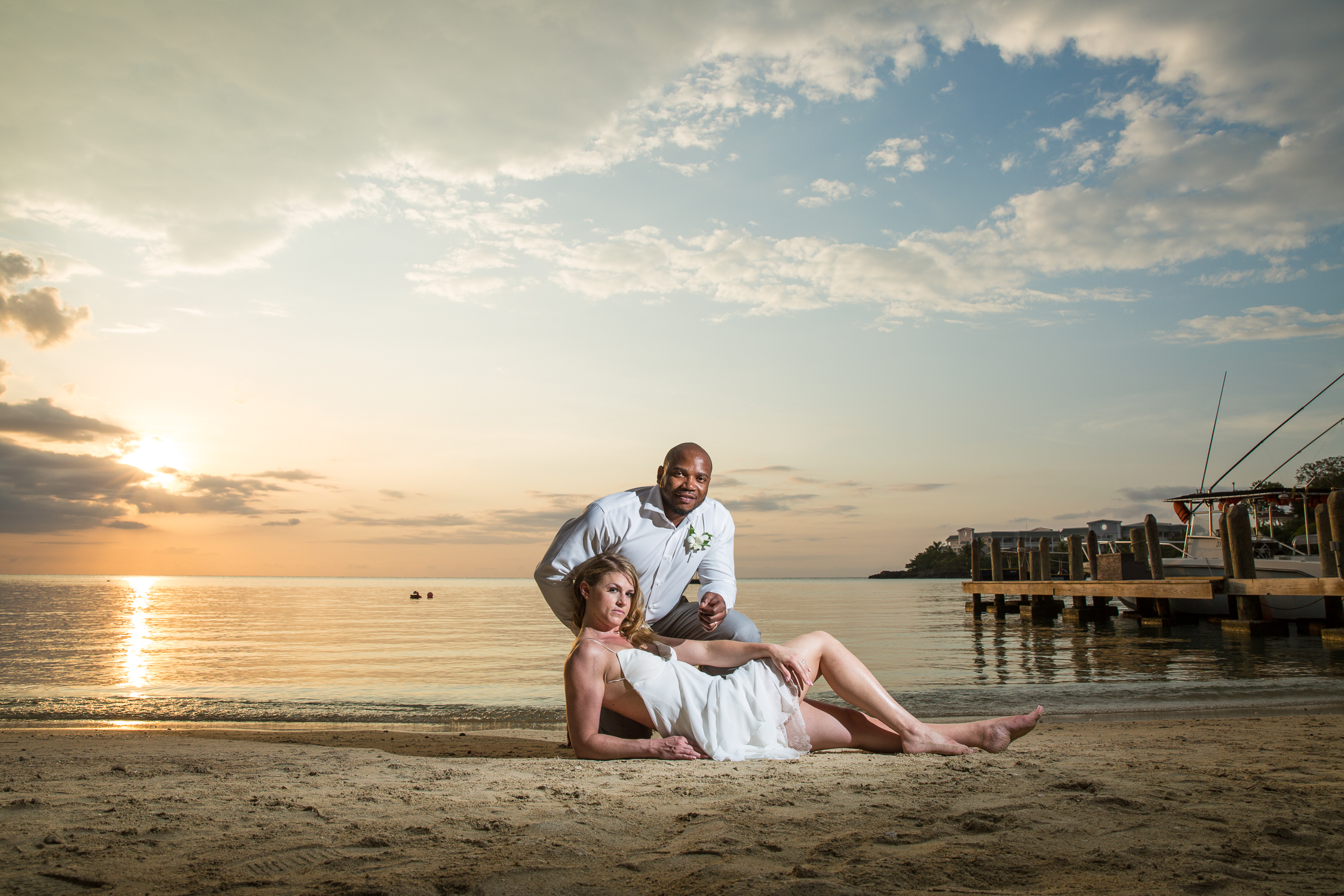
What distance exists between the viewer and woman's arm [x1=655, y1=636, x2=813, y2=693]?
4094mm

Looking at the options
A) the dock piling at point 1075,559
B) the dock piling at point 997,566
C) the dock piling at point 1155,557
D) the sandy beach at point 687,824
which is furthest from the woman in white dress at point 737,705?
the dock piling at point 997,566

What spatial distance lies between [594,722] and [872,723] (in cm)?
161

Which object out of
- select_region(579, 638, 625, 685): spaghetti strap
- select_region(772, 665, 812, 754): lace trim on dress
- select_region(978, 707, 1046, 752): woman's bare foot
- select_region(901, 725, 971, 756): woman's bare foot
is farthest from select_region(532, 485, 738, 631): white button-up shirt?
select_region(978, 707, 1046, 752): woman's bare foot

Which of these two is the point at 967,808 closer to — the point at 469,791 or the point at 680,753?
the point at 680,753

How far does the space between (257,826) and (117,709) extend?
7391mm

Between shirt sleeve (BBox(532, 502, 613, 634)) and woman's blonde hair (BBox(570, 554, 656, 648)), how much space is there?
0.55 m

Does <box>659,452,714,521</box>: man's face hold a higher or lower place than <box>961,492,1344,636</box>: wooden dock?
higher

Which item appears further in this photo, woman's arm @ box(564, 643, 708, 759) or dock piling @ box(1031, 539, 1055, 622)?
dock piling @ box(1031, 539, 1055, 622)

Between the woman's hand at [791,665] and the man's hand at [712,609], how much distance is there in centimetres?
86

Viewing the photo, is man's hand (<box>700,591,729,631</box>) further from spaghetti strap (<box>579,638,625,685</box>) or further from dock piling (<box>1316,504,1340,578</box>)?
dock piling (<box>1316,504,1340,578</box>)

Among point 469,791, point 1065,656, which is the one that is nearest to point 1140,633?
point 1065,656

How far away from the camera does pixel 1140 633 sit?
63.4 feet

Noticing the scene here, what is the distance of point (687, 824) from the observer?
9.53ft

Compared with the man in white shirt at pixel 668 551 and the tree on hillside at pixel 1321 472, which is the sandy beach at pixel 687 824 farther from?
the tree on hillside at pixel 1321 472
